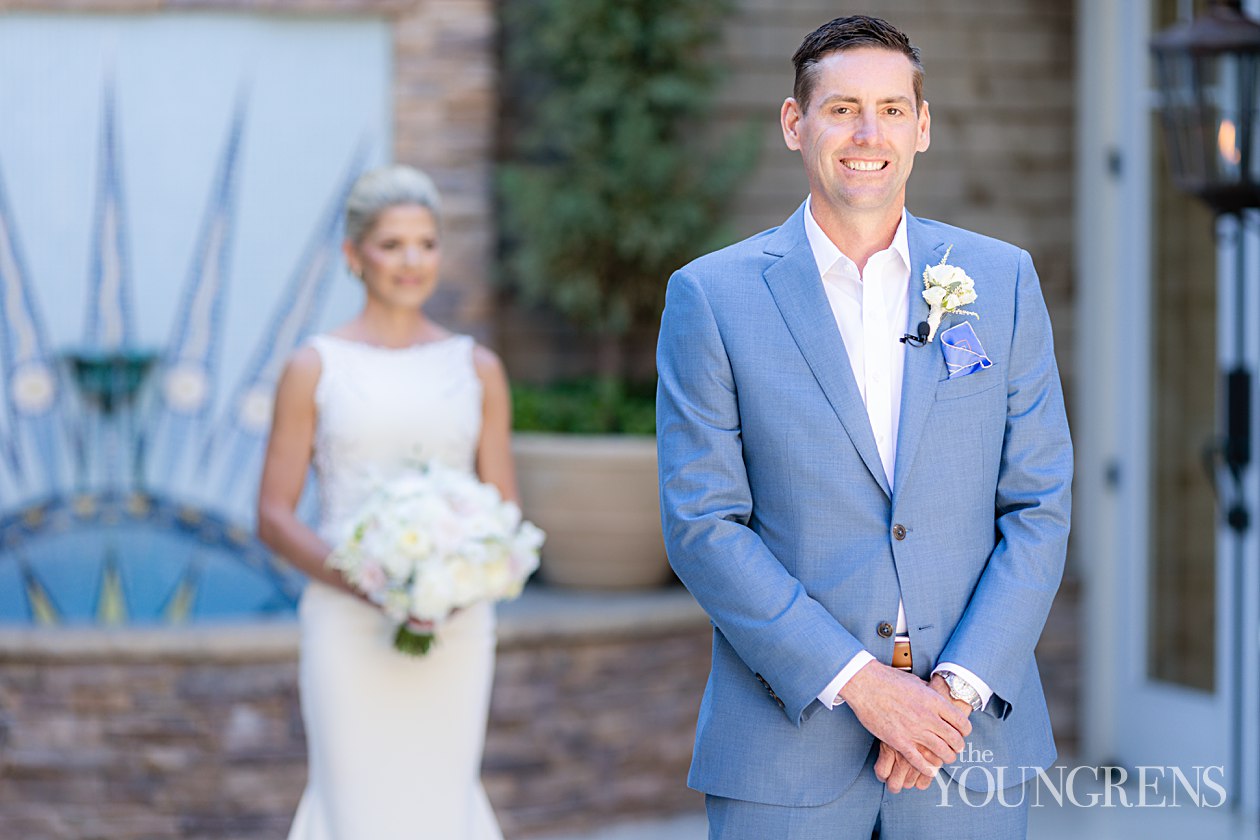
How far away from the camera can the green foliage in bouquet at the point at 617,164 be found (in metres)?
5.95

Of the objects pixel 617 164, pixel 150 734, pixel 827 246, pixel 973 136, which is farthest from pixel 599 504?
pixel 827 246

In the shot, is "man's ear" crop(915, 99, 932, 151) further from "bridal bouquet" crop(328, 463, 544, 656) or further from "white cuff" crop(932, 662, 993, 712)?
"bridal bouquet" crop(328, 463, 544, 656)

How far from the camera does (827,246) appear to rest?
235 centimetres

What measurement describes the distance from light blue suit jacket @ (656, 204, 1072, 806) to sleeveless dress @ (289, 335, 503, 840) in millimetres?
1452

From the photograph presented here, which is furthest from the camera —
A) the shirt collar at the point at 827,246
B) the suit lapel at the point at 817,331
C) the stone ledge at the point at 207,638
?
the stone ledge at the point at 207,638

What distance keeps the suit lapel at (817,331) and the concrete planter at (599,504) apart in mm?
3253

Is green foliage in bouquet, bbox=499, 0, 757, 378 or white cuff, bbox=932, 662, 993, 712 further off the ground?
green foliage in bouquet, bbox=499, 0, 757, 378

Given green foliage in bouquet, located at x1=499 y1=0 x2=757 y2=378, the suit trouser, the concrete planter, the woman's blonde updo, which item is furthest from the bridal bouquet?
green foliage in bouquet, located at x1=499 y1=0 x2=757 y2=378

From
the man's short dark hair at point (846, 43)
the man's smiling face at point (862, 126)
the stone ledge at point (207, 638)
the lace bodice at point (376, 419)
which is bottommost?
the stone ledge at point (207, 638)

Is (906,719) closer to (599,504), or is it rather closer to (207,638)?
(207,638)

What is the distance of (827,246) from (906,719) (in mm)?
730

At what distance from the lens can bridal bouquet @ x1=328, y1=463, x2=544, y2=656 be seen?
331 cm

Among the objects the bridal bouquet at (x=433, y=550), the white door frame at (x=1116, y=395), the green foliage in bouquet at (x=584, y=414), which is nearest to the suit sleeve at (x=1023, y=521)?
the bridal bouquet at (x=433, y=550)

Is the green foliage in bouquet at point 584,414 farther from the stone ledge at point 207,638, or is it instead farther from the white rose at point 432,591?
the white rose at point 432,591
